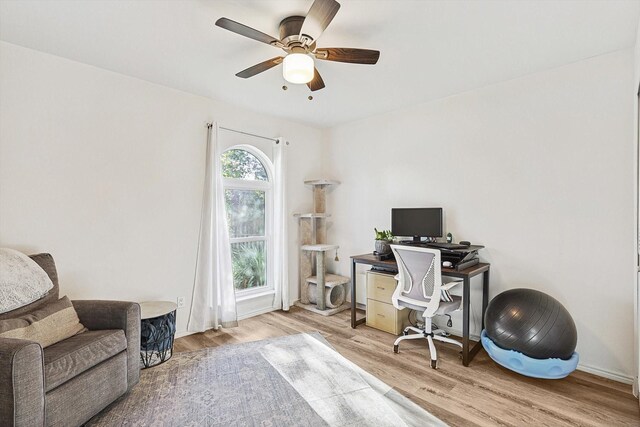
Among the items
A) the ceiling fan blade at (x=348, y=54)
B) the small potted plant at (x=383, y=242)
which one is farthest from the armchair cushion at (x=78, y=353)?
the small potted plant at (x=383, y=242)

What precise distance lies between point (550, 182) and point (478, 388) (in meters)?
1.85

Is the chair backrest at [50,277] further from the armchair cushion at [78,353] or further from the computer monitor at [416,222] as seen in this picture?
the computer monitor at [416,222]

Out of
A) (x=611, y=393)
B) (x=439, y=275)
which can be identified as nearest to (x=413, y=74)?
(x=439, y=275)

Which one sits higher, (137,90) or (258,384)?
(137,90)

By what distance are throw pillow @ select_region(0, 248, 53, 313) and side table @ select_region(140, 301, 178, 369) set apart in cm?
72

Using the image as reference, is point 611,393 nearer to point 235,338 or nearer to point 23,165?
point 235,338

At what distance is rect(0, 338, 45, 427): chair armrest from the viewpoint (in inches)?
58.2

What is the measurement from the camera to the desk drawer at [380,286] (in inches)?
137

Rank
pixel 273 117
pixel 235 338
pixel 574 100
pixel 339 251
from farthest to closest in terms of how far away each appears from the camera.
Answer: pixel 339 251
pixel 273 117
pixel 235 338
pixel 574 100

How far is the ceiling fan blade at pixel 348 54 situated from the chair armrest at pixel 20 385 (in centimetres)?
237

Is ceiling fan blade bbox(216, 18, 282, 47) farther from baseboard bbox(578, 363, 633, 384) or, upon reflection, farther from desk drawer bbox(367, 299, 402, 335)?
baseboard bbox(578, 363, 633, 384)

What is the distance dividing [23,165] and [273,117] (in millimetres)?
2580

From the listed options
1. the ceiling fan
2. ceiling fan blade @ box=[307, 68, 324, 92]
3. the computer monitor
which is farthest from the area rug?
ceiling fan blade @ box=[307, 68, 324, 92]

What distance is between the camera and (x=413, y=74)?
2.85 metres
